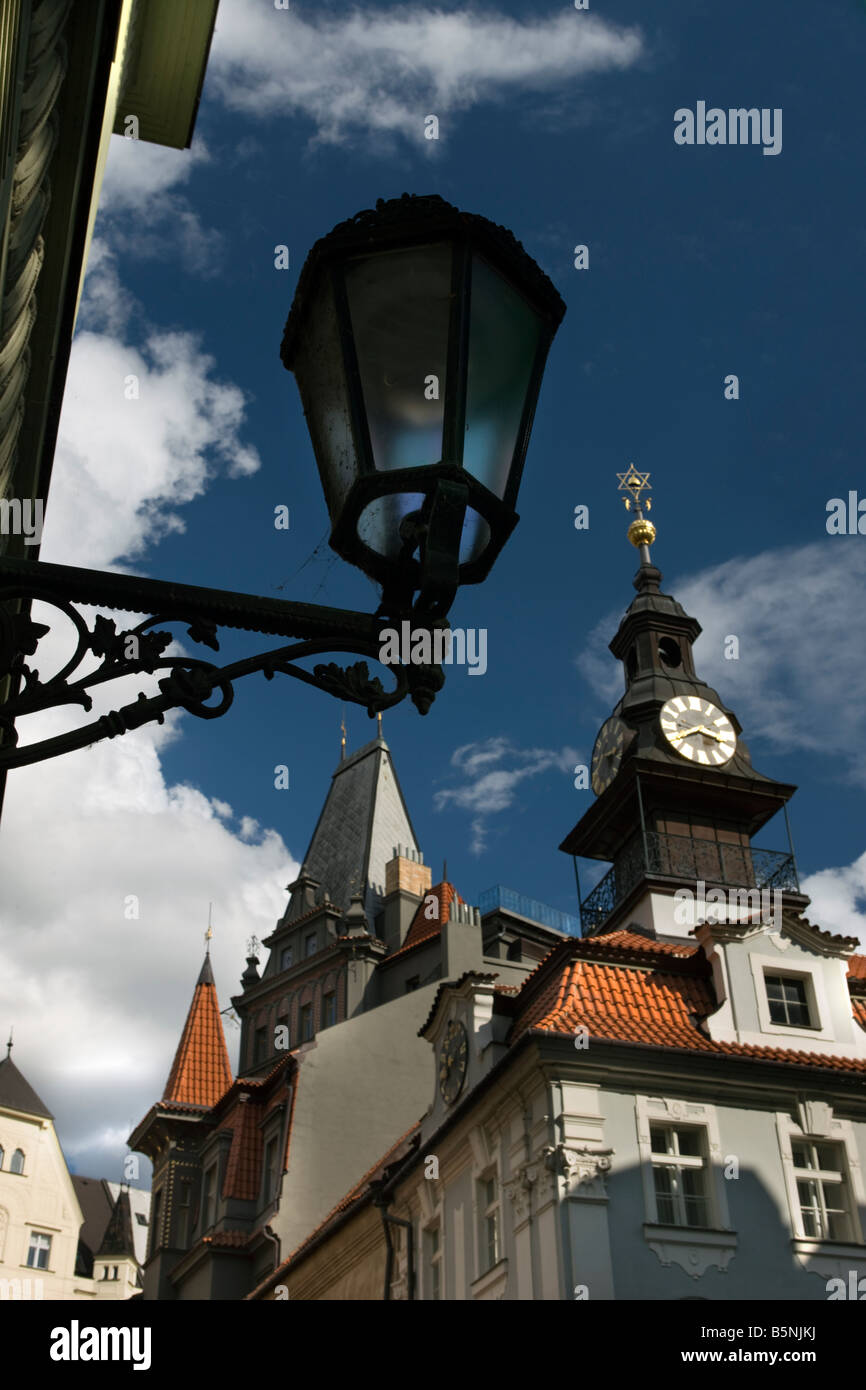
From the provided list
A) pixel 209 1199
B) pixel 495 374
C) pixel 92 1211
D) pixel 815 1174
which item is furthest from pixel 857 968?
pixel 92 1211

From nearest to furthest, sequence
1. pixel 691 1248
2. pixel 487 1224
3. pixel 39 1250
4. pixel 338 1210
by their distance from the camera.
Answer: pixel 691 1248 < pixel 487 1224 < pixel 338 1210 < pixel 39 1250

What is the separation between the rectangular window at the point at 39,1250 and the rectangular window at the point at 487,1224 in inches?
1713

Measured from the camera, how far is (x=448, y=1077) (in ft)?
76.1

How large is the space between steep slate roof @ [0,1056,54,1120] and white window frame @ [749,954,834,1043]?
150 feet

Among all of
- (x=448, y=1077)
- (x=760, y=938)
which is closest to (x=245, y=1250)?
(x=448, y=1077)

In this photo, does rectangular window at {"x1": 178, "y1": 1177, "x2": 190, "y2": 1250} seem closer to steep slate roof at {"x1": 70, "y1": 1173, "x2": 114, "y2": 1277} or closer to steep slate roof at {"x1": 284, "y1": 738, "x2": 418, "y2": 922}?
steep slate roof at {"x1": 284, "y1": 738, "x2": 418, "y2": 922}

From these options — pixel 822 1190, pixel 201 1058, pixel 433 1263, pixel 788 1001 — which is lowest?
pixel 433 1263

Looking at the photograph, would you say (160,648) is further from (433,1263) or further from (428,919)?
(428,919)

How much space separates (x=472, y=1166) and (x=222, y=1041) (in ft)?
85.9

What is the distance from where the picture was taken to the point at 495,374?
3.71 metres

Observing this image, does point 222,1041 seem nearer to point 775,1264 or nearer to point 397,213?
point 775,1264

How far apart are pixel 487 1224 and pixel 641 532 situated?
2847 cm

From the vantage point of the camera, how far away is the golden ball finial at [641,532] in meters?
44.5

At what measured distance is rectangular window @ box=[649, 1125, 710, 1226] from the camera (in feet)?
61.5
